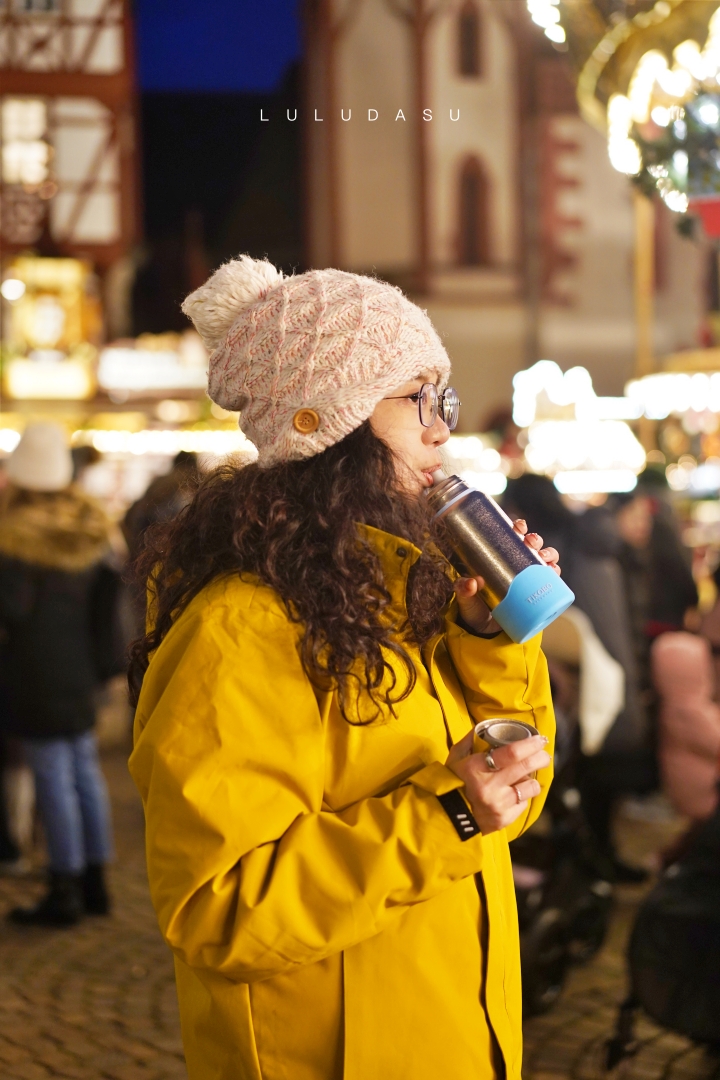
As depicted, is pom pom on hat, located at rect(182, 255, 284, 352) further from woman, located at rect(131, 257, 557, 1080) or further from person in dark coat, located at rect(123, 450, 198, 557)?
person in dark coat, located at rect(123, 450, 198, 557)

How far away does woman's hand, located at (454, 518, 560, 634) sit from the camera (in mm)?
1609

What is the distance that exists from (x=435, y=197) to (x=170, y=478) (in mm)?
17656

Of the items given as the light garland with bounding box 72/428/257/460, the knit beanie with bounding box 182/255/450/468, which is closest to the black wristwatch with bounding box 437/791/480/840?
the knit beanie with bounding box 182/255/450/468

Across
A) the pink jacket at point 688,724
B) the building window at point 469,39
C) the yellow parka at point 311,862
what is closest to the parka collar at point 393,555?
the yellow parka at point 311,862

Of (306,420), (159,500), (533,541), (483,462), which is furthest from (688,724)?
(483,462)

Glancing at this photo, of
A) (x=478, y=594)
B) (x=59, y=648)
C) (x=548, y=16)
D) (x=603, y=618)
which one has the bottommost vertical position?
(x=603, y=618)

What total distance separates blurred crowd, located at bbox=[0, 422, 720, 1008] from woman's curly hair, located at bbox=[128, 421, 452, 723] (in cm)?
226

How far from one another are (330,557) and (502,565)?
23 centimetres

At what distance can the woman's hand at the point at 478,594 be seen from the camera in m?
1.61

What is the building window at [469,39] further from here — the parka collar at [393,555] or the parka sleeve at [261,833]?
the parka sleeve at [261,833]

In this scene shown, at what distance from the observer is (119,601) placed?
16.7ft

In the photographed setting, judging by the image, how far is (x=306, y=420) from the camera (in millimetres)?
1610

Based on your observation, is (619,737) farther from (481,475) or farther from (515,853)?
(481,475)

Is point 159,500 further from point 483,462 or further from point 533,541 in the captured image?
point 483,462
